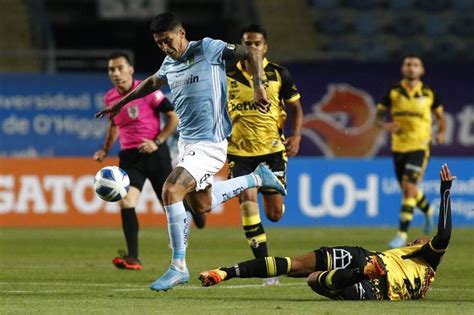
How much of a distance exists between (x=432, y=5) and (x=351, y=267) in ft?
58.4

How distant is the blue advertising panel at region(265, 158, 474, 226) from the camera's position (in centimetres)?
1942

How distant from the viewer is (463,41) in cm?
2520

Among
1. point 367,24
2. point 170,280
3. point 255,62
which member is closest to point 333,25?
point 367,24

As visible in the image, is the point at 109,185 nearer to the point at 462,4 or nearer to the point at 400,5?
the point at 400,5

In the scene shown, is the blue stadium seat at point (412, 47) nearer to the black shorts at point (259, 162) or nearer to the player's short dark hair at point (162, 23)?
the black shorts at point (259, 162)

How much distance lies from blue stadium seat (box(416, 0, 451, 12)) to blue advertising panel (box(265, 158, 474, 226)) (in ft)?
21.7

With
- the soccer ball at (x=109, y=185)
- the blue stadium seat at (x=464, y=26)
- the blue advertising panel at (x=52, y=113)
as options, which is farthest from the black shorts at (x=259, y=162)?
the blue stadium seat at (x=464, y=26)

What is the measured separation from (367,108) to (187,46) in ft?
43.7

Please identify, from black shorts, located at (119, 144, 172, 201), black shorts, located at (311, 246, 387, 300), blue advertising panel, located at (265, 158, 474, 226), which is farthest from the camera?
blue advertising panel, located at (265, 158, 474, 226)

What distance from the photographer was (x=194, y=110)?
9320 mm

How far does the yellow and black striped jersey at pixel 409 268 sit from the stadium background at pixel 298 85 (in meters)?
10.8

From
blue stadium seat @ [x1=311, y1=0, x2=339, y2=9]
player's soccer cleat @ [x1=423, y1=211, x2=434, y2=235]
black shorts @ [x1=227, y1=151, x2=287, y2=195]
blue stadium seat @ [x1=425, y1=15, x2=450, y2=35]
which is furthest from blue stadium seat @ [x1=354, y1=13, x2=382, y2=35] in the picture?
black shorts @ [x1=227, y1=151, x2=287, y2=195]

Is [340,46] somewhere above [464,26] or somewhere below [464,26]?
below

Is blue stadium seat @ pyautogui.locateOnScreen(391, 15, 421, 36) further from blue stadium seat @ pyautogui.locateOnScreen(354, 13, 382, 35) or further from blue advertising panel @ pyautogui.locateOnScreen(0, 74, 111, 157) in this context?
blue advertising panel @ pyautogui.locateOnScreen(0, 74, 111, 157)
